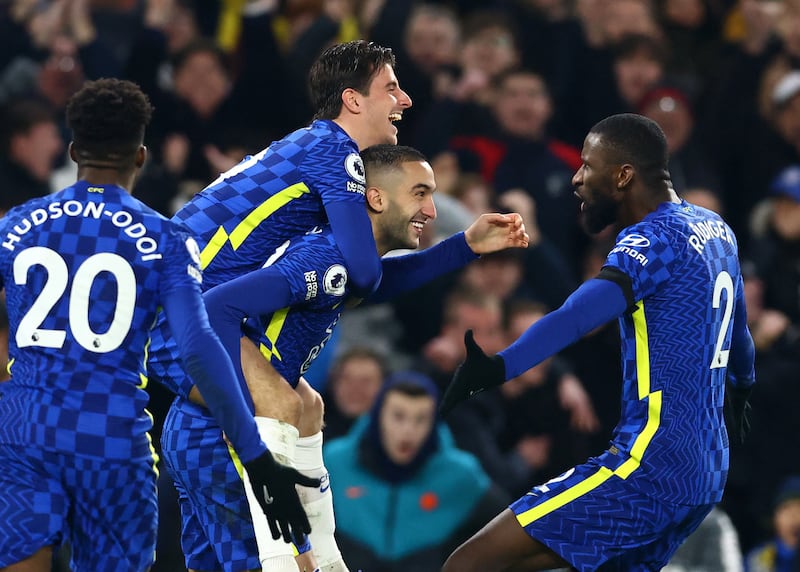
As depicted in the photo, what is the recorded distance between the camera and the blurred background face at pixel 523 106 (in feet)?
36.0

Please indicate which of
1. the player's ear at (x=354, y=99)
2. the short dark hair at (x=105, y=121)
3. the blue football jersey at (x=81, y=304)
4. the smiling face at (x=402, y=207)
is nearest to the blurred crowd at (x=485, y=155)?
the smiling face at (x=402, y=207)

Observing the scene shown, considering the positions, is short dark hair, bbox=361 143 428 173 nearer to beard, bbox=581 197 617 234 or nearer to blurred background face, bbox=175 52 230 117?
beard, bbox=581 197 617 234

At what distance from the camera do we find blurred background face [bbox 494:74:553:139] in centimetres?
1096

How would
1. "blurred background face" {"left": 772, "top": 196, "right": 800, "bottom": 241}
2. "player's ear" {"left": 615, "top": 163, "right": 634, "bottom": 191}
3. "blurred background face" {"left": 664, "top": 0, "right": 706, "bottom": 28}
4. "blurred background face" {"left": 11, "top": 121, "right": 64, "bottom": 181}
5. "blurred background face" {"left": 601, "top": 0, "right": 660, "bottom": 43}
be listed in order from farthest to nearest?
1. "blurred background face" {"left": 664, "top": 0, "right": 706, "bottom": 28}
2. "blurred background face" {"left": 601, "top": 0, "right": 660, "bottom": 43}
3. "blurred background face" {"left": 772, "top": 196, "right": 800, "bottom": 241}
4. "blurred background face" {"left": 11, "top": 121, "right": 64, "bottom": 181}
5. "player's ear" {"left": 615, "top": 163, "right": 634, "bottom": 191}

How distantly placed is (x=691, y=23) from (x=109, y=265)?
879 centimetres

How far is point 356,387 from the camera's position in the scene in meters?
9.06

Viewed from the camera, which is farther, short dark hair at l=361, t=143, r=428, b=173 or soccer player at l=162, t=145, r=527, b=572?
short dark hair at l=361, t=143, r=428, b=173

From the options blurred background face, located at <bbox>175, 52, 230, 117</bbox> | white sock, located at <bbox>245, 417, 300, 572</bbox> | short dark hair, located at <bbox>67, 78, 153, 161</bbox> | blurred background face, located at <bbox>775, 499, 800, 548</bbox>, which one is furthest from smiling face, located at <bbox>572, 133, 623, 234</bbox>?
blurred background face, located at <bbox>175, 52, 230, 117</bbox>

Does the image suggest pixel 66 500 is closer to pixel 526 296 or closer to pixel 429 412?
pixel 429 412

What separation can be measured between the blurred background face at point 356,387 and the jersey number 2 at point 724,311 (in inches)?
133

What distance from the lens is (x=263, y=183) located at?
603 centimetres

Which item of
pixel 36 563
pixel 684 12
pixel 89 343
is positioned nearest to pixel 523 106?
pixel 684 12

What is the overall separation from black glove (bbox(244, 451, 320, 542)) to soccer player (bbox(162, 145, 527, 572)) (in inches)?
17.8

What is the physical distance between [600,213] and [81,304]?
2.11 m
